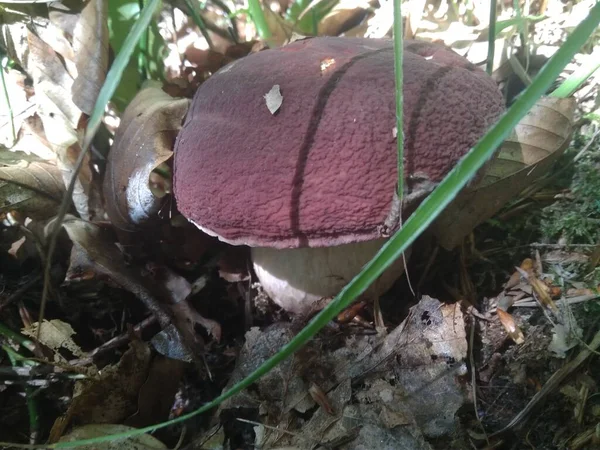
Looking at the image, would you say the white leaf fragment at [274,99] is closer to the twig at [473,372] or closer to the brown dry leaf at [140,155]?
the brown dry leaf at [140,155]

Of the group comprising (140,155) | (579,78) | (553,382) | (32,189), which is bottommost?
(553,382)

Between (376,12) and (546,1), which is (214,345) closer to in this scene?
(376,12)

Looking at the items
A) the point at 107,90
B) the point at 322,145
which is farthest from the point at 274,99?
the point at 107,90

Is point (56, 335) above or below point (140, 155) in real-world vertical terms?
below

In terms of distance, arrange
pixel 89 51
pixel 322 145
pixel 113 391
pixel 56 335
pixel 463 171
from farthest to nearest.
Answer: pixel 89 51 < pixel 56 335 < pixel 113 391 < pixel 322 145 < pixel 463 171

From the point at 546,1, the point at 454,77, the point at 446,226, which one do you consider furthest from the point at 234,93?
the point at 546,1

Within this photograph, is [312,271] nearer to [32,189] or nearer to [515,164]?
[515,164]
